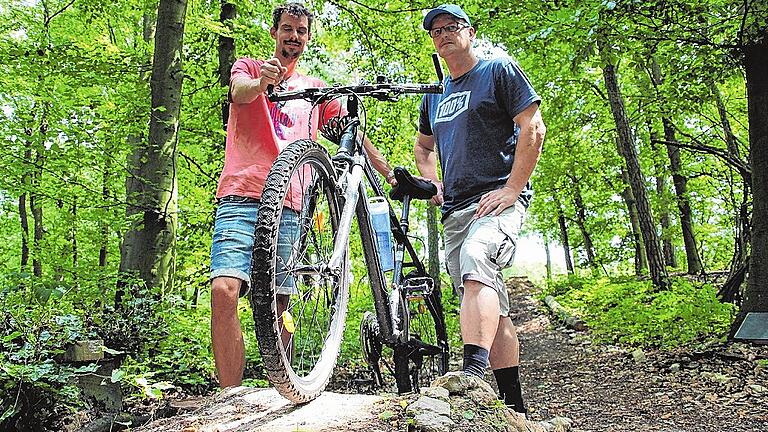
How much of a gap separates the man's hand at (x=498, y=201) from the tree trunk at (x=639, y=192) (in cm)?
758

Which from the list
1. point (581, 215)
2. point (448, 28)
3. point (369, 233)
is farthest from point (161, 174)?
point (581, 215)

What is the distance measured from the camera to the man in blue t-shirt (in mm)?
2760

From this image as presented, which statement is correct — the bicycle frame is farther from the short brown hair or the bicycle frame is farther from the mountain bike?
the short brown hair

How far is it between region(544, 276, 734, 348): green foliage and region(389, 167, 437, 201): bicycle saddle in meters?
4.44

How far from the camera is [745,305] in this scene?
5.96m

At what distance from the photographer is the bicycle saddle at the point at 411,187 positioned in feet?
11.8

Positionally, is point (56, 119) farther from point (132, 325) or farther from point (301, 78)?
point (301, 78)

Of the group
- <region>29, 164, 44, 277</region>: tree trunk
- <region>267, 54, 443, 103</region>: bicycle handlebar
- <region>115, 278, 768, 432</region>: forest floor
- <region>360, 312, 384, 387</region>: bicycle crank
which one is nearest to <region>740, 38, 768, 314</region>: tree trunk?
<region>115, 278, 768, 432</region>: forest floor

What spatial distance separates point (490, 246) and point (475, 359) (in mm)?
530

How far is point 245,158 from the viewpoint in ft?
9.87

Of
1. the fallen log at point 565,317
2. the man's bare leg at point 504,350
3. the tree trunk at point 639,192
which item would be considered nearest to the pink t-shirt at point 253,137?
the man's bare leg at point 504,350

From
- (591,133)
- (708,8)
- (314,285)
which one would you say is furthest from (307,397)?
(591,133)

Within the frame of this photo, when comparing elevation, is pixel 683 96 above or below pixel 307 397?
above

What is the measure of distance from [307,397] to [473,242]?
3.44 feet
